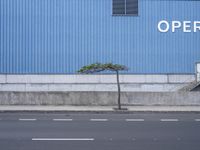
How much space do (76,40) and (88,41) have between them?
3.19 feet

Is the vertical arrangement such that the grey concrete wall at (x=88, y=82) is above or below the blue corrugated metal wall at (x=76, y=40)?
below

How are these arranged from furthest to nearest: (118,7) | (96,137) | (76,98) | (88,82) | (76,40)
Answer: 1. (118,7)
2. (88,82)
3. (76,40)
4. (76,98)
5. (96,137)

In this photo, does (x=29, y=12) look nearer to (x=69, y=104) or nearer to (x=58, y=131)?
(x=69, y=104)

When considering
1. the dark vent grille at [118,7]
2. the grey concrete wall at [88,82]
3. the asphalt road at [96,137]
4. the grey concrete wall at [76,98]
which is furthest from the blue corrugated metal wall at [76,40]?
the asphalt road at [96,137]

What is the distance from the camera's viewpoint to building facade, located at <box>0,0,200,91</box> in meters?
34.4

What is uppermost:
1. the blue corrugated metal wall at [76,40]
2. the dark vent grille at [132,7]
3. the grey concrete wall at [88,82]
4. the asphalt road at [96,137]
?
the dark vent grille at [132,7]

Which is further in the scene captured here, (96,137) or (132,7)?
(132,7)

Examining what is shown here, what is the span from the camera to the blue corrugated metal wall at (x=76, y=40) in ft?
113

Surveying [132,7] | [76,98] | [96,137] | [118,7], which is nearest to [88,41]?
[118,7]

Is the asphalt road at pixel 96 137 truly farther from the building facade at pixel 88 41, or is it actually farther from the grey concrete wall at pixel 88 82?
the building facade at pixel 88 41

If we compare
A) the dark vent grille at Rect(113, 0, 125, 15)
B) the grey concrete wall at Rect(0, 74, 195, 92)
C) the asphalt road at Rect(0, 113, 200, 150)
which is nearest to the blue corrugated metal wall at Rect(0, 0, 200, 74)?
the dark vent grille at Rect(113, 0, 125, 15)

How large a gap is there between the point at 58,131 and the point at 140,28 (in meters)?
22.6

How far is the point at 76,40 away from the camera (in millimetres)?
34500

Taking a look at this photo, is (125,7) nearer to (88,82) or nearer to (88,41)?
(88,41)
